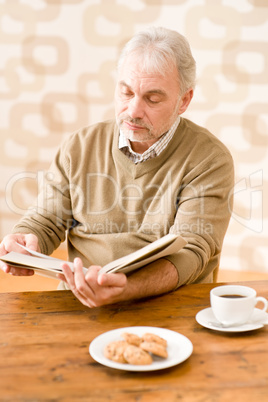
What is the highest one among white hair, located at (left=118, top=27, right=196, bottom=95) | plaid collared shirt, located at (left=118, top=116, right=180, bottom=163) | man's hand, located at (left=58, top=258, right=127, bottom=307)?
white hair, located at (left=118, top=27, right=196, bottom=95)

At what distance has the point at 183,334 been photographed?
3.76ft

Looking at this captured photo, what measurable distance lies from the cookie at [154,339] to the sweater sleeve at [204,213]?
48 cm

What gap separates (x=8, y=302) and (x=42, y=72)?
275cm

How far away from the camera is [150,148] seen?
185 cm

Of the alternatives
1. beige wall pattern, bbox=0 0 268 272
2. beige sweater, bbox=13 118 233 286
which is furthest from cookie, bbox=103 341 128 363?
beige wall pattern, bbox=0 0 268 272

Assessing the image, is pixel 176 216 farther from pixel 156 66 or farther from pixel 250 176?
pixel 250 176

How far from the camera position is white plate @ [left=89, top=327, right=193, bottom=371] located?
3.14 ft

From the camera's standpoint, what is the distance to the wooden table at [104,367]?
0.90 meters

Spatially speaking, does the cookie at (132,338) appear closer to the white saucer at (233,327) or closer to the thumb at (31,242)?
the white saucer at (233,327)

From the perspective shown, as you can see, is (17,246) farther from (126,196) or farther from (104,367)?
(104,367)

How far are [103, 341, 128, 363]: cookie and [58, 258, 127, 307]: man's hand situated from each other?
0.81 feet

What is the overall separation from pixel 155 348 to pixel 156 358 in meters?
0.03

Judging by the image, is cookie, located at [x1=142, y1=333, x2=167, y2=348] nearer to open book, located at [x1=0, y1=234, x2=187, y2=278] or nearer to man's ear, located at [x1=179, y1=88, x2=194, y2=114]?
open book, located at [x1=0, y1=234, x2=187, y2=278]

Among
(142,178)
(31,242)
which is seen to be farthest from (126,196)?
(31,242)
